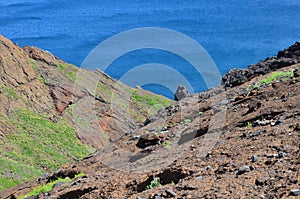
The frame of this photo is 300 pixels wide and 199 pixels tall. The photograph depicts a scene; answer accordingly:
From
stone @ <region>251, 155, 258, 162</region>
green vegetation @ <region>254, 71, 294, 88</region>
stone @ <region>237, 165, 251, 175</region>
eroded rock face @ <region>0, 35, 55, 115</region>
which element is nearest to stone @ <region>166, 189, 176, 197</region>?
stone @ <region>237, 165, 251, 175</region>

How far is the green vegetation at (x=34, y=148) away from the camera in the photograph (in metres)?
24.9

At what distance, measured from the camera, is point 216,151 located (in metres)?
10.3

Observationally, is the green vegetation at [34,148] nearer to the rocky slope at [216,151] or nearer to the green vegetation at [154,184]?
the rocky slope at [216,151]

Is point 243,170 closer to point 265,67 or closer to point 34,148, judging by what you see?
point 265,67

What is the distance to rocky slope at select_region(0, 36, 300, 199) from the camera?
773 centimetres

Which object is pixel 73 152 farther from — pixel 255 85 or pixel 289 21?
pixel 289 21

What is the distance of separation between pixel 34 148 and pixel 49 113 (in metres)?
4.75

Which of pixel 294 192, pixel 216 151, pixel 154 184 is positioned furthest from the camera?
pixel 216 151

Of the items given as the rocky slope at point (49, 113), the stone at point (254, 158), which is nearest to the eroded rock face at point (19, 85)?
the rocky slope at point (49, 113)

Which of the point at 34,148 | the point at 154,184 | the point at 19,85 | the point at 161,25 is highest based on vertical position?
the point at 161,25

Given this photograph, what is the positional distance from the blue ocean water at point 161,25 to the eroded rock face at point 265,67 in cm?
4114

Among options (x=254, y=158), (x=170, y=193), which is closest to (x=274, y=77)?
(x=254, y=158)

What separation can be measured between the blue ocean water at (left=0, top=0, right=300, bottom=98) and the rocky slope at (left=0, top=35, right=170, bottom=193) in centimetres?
2351

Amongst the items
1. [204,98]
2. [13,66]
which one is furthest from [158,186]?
[13,66]
